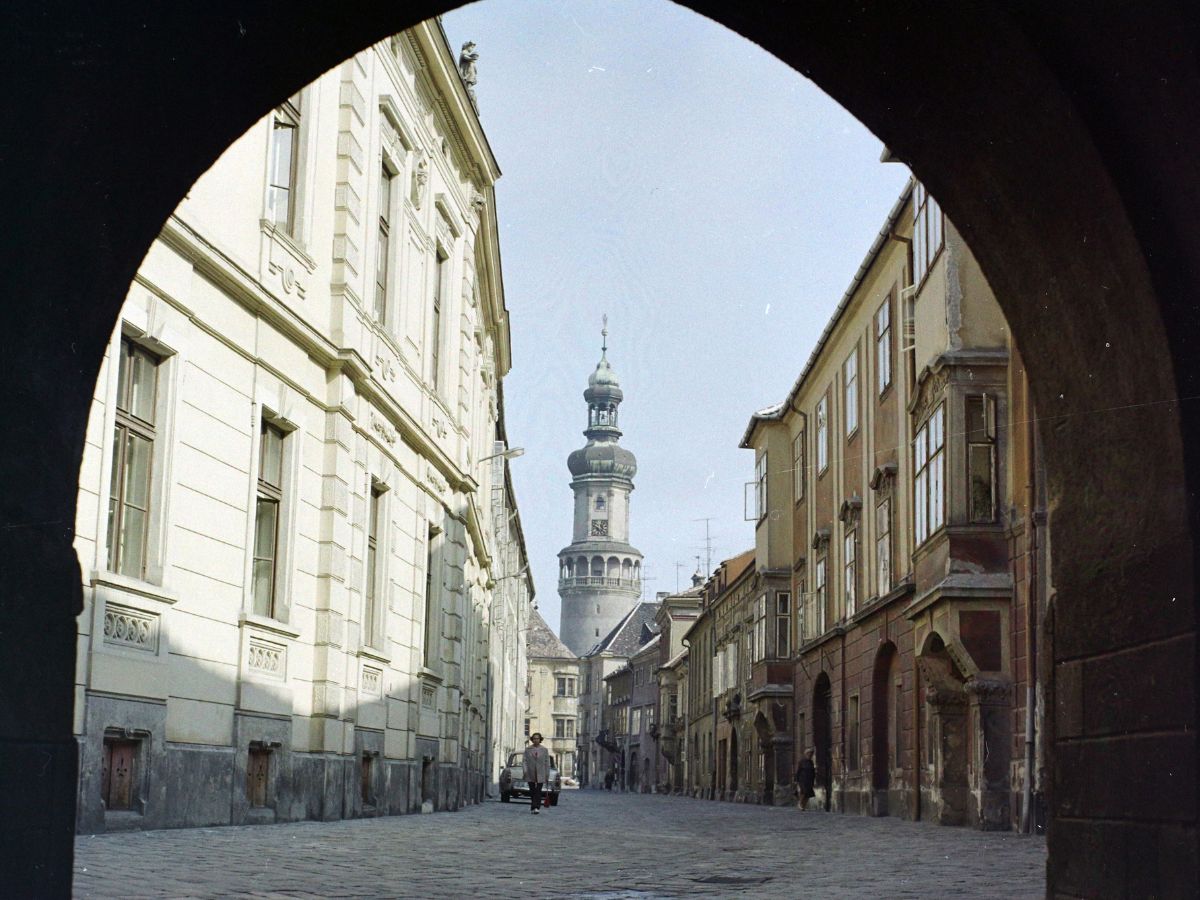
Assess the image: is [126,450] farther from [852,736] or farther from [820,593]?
[820,593]

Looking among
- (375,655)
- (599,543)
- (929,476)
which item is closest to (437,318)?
(375,655)

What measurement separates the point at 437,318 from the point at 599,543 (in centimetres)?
14571

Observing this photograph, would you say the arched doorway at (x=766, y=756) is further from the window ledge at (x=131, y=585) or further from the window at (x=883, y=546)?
the window ledge at (x=131, y=585)

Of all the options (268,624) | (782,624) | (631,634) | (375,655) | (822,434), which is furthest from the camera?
(631,634)

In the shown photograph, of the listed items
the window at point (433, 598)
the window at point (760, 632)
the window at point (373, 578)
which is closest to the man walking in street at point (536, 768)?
the window at point (433, 598)

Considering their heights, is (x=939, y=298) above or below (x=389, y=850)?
above

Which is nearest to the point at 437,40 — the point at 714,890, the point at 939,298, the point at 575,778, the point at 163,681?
the point at 939,298

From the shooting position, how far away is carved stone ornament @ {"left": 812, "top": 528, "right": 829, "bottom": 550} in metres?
37.8

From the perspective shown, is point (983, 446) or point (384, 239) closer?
point (983, 446)

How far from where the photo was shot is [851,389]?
114 feet

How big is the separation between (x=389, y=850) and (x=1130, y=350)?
10108 mm

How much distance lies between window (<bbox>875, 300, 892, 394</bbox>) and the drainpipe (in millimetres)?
8876

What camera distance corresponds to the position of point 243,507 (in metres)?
17.3

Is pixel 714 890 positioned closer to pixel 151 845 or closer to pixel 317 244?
pixel 151 845
